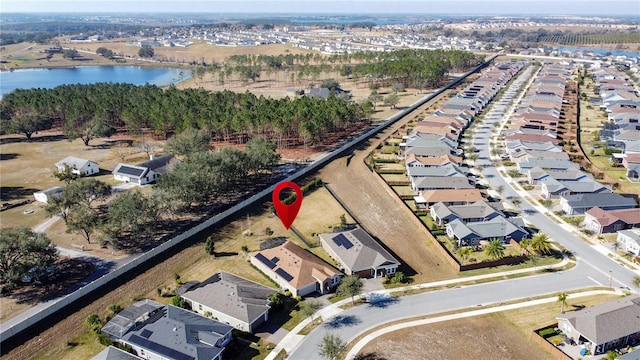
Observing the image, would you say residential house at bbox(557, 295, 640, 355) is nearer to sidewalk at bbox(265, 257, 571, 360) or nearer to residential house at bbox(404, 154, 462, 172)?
sidewalk at bbox(265, 257, 571, 360)

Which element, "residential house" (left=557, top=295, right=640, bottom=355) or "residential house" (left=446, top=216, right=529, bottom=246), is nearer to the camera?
"residential house" (left=557, top=295, right=640, bottom=355)

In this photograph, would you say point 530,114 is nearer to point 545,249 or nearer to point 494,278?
point 545,249

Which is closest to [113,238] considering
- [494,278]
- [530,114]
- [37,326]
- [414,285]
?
[37,326]

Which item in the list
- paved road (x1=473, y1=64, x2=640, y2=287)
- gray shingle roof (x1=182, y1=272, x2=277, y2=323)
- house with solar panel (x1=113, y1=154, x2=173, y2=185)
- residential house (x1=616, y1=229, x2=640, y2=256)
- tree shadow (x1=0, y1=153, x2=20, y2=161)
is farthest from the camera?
tree shadow (x1=0, y1=153, x2=20, y2=161)

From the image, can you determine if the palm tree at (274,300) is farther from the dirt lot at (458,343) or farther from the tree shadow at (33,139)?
the tree shadow at (33,139)

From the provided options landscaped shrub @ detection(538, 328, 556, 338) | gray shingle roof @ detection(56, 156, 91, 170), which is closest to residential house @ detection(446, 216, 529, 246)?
landscaped shrub @ detection(538, 328, 556, 338)

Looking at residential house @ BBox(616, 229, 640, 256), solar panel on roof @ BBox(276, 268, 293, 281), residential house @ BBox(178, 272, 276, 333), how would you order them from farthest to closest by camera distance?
residential house @ BBox(616, 229, 640, 256)
solar panel on roof @ BBox(276, 268, 293, 281)
residential house @ BBox(178, 272, 276, 333)
